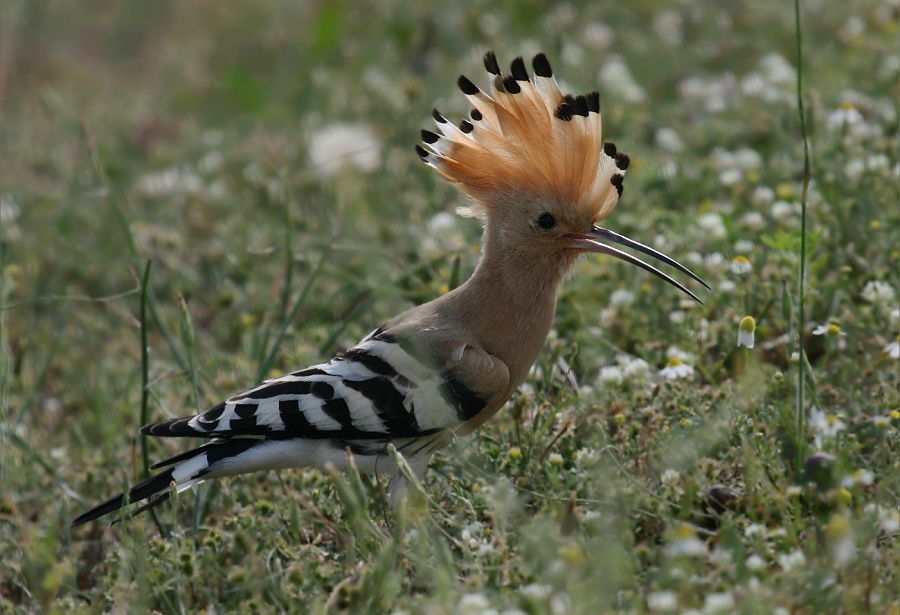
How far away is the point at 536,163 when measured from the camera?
2.82 meters

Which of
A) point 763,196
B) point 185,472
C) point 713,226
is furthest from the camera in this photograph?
point 763,196

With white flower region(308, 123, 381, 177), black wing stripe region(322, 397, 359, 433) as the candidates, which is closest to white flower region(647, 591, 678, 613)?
black wing stripe region(322, 397, 359, 433)

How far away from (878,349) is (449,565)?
1392 mm

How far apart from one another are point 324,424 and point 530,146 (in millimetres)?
844

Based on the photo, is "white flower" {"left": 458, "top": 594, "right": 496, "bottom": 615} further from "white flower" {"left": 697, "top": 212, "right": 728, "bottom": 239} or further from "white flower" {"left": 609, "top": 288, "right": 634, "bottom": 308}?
"white flower" {"left": 697, "top": 212, "right": 728, "bottom": 239}

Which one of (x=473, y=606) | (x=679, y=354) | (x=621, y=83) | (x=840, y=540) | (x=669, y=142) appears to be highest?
(x=621, y=83)

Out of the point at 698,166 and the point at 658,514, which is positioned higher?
the point at 698,166

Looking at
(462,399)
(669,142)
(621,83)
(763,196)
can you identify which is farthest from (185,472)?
(621,83)

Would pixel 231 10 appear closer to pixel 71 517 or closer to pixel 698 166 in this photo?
pixel 698 166

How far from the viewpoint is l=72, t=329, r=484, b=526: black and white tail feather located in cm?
261

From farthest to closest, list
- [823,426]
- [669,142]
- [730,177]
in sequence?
[669,142] < [730,177] < [823,426]

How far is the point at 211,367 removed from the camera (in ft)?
11.4

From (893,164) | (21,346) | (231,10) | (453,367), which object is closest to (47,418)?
(21,346)

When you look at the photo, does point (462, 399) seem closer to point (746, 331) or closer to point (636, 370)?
point (636, 370)
